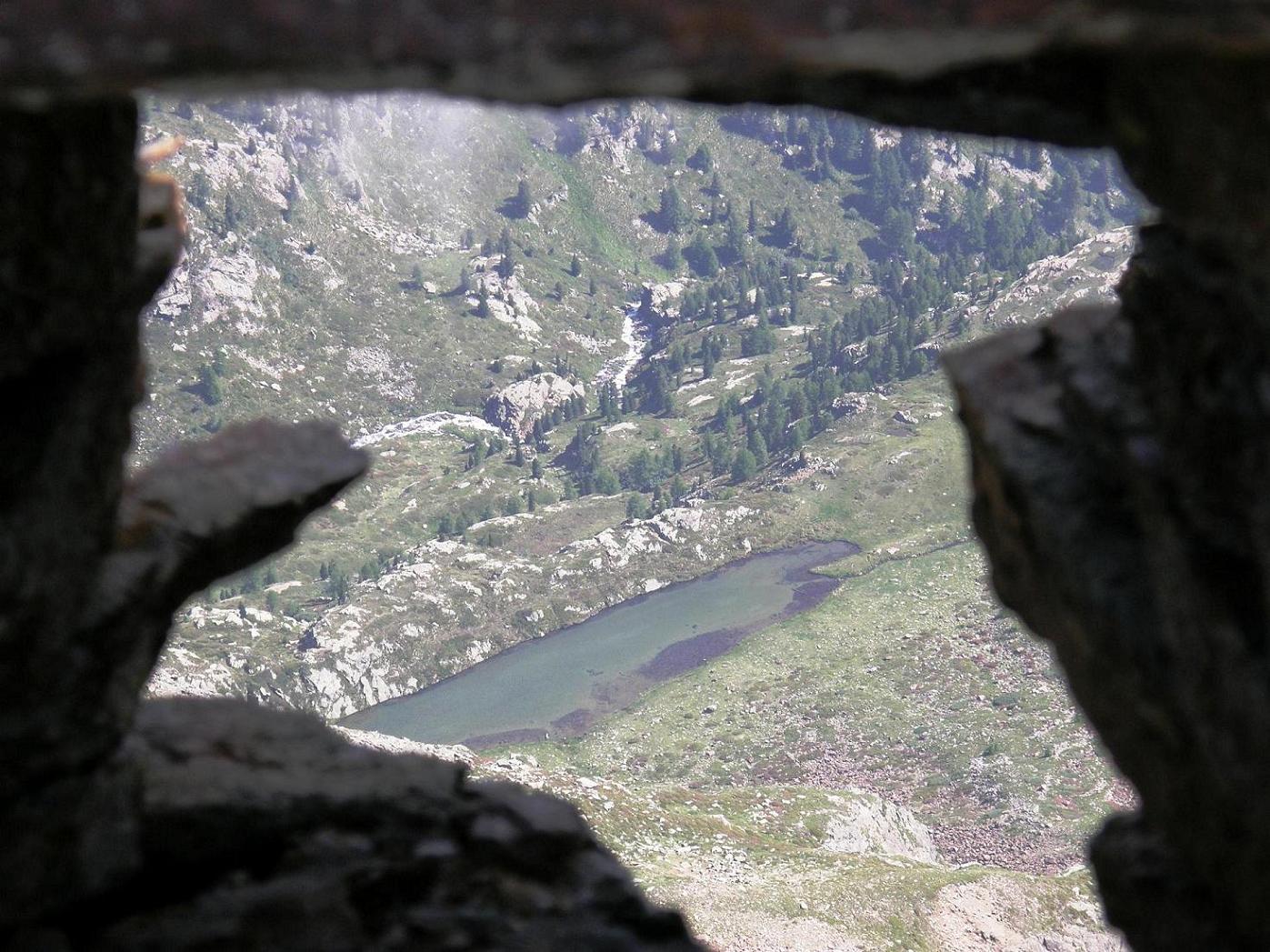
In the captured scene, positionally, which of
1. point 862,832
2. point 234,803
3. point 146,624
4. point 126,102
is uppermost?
point 126,102

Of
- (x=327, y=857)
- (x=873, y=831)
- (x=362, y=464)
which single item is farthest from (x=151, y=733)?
(x=873, y=831)

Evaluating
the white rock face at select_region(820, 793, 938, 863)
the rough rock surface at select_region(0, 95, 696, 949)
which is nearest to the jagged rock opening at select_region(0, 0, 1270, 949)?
the rough rock surface at select_region(0, 95, 696, 949)

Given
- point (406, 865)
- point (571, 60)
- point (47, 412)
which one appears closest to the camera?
point (571, 60)

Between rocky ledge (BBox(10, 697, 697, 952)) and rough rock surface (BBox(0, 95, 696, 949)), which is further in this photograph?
rocky ledge (BBox(10, 697, 697, 952))

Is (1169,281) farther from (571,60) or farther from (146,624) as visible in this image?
(146,624)

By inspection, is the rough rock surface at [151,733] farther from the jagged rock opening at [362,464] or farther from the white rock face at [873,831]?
the white rock face at [873,831]

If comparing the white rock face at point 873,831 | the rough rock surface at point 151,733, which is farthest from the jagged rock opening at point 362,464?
the white rock face at point 873,831

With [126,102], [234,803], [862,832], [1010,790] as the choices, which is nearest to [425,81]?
[126,102]

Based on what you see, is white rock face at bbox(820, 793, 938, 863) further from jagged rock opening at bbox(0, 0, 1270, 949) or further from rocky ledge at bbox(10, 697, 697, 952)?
jagged rock opening at bbox(0, 0, 1270, 949)
